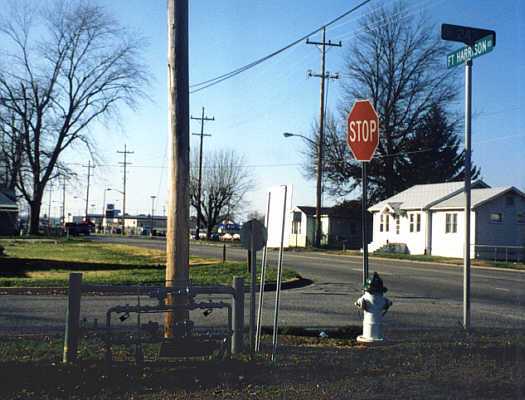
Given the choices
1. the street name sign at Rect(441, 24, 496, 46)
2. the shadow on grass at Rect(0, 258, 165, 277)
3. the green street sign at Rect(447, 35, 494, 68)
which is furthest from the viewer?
the shadow on grass at Rect(0, 258, 165, 277)

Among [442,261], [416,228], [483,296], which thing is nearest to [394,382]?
[483,296]

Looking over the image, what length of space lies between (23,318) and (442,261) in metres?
25.4

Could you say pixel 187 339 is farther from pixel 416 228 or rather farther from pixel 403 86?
pixel 403 86

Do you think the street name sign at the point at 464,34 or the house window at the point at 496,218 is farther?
the house window at the point at 496,218

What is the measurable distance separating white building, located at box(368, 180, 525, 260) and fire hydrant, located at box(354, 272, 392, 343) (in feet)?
90.4

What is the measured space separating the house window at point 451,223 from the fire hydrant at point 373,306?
1231 inches

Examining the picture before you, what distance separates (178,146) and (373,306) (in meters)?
3.57

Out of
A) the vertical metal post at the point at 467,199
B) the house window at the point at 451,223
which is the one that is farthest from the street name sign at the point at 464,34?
the house window at the point at 451,223

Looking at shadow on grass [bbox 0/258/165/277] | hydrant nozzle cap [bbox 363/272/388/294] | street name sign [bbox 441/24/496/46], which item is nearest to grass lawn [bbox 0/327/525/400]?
hydrant nozzle cap [bbox 363/272/388/294]

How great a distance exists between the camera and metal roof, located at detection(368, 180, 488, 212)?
4034 cm

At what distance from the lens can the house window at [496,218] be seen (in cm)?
3697

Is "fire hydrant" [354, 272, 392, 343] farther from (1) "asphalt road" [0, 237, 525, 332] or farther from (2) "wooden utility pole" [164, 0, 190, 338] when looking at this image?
(2) "wooden utility pole" [164, 0, 190, 338]

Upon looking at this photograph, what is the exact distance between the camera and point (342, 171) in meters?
55.5

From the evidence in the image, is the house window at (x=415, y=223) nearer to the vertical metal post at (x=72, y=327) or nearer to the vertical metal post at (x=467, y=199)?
the vertical metal post at (x=467, y=199)
